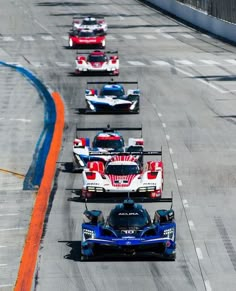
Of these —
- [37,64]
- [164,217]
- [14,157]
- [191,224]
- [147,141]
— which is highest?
[164,217]

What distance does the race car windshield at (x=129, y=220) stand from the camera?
36.6 meters

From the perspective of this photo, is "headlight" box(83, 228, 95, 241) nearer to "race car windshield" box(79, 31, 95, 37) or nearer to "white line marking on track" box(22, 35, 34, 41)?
"race car windshield" box(79, 31, 95, 37)

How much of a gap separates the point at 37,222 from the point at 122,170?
523 cm

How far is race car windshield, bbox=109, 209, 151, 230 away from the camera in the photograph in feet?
120

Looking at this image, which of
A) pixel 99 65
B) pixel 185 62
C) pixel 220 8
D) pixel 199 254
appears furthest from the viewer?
pixel 220 8

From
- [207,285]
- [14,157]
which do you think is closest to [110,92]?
[14,157]

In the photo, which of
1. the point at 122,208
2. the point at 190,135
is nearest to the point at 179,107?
the point at 190,135

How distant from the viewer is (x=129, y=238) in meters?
35.8

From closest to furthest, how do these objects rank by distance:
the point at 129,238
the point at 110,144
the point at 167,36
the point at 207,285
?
the point at 207,285 < the point at 129,238 < the point at 110,144 < the point at 167,36

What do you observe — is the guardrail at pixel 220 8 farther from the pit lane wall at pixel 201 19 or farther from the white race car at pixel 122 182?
the white race car at pixel 122 182

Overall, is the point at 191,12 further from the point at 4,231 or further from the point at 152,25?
the point at 4,231

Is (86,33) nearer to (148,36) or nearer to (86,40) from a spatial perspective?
(86,40)

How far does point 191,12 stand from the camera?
4365 inches

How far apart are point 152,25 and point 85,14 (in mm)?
13553
